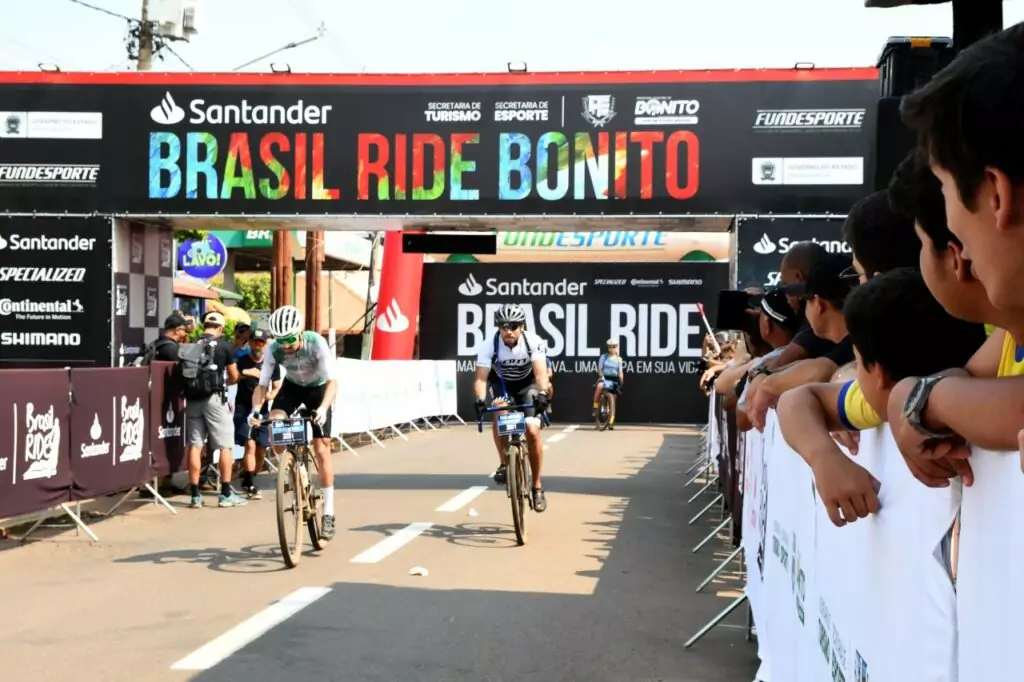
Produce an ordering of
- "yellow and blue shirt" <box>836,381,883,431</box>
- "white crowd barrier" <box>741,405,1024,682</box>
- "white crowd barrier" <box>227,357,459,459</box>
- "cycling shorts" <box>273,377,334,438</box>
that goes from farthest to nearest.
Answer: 1. "white crowd barrier" <box>227,357,459,459</box>
2. "cycling shorts" <box>273,377,334,438</box>
3. "yellow and blue shirt" <box>836,381,883,431</box>
4. "white crowd barrier" <box>741,405,1024,682</box>

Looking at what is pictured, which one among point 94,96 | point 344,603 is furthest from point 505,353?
point 94,96

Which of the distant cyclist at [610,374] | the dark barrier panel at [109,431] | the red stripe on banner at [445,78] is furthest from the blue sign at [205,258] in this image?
the dark barrier panel at [109,431]

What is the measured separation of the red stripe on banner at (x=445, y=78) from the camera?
553 inches

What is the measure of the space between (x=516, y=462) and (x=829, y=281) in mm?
5709

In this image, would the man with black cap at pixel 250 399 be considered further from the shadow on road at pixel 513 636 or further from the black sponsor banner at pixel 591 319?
the black sponsor banner at pixel 591 319

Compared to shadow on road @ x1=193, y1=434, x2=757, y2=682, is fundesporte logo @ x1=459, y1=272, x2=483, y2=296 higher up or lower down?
higher up

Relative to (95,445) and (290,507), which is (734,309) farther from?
(95,445)

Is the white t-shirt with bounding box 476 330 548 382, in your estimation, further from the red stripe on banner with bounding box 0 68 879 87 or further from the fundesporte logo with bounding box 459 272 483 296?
the fundesporte logo with bounding box 459 272 483 296

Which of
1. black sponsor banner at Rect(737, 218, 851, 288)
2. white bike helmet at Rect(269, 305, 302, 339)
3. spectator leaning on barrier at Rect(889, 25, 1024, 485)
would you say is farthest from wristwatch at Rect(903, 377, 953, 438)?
black sponsor banner at Rect(737, 218, 851, 288)

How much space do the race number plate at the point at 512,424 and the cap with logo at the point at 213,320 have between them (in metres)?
4.51

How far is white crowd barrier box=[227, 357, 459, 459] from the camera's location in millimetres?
19000

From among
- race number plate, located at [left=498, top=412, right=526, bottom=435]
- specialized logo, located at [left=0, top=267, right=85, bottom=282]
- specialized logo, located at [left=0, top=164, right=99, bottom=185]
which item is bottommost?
race number plate, located at [left=498, top=412, right=526, bottom=435]

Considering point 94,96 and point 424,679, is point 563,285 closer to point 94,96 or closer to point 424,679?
point 94,96

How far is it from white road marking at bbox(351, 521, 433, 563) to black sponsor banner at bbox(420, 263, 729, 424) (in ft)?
57.3
